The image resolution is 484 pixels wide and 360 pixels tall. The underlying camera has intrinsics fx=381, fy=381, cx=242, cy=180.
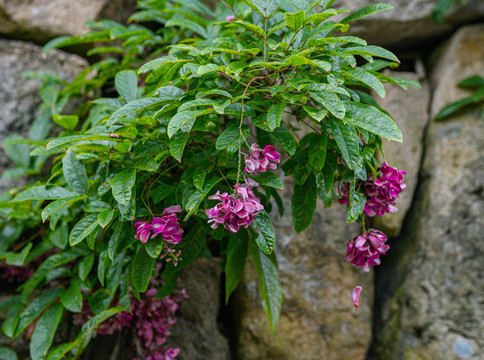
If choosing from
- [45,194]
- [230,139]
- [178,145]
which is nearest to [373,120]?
[230,139]

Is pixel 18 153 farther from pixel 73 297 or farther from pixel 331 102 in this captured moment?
pixel 331 102

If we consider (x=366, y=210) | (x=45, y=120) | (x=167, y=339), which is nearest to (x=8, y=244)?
(x=45, y=120)

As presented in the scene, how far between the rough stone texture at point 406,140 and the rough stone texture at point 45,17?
1286 millimetres

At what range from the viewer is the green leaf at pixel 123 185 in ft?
2.47

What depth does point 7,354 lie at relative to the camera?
1084mm

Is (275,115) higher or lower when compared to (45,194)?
higher

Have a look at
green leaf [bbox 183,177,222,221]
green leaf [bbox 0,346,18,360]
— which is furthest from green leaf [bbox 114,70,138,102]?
green leaf [bbox 0,346,18,360]

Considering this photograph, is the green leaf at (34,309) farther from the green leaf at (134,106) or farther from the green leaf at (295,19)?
the green leaf at (295,19)

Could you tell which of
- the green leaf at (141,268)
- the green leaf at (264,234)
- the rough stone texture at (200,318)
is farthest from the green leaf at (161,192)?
the rough stone texture at (200,318)

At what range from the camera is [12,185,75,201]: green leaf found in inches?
35.6

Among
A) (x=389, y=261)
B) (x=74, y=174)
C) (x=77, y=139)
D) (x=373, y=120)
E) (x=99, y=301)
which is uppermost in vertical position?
(x=373, y=120)

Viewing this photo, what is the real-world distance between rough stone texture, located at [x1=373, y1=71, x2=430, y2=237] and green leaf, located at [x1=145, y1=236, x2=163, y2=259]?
1.06m

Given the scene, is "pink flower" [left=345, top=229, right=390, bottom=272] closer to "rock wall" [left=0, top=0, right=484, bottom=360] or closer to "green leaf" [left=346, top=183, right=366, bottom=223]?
"green leaf" [left=346, top=183, right=366, bottom=223]

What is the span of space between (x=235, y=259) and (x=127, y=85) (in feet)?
1.83
